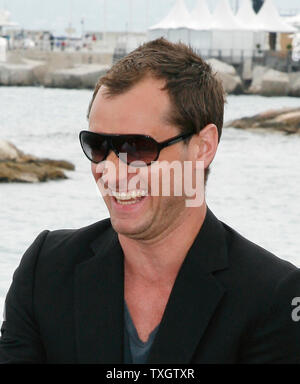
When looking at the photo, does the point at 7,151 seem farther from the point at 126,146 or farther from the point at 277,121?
the point at 126,146

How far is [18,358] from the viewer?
92.6 inches

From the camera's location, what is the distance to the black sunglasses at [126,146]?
214 centimetres

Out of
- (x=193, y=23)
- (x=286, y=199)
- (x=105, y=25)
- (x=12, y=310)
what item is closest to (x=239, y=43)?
(x=193, y=23)

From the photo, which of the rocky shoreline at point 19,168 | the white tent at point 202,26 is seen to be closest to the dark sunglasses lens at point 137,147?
the rocky shoreline at point 19,168

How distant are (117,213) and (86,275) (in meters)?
0.25

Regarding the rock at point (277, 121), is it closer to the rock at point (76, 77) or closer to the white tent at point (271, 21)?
the rock at point (76, 77)

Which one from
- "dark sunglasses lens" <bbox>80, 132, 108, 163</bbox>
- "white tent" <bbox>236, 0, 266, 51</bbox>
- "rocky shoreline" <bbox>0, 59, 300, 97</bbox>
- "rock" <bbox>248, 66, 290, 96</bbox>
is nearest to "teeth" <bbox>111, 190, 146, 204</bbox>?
"dark sunglasses lens" <bbox>80, 132, 108, 163</bbox>

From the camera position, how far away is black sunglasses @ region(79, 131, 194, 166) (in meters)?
2.14

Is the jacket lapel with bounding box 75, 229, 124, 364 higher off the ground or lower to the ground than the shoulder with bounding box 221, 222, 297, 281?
lower

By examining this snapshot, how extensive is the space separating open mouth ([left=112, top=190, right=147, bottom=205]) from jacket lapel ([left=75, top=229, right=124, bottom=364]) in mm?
262

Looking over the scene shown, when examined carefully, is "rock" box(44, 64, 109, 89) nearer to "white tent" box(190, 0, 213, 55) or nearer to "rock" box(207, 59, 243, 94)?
"white tent" box(190, 0, 213, 55)

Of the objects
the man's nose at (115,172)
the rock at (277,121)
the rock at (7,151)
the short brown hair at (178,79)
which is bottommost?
the rock at (277,121)

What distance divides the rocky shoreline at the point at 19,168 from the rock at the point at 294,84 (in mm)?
30757
